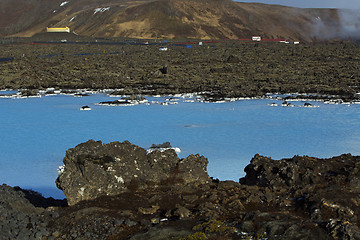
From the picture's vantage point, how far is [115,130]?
61.6 ft

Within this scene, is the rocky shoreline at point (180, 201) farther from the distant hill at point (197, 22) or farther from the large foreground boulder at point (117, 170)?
the distant hill at point (197, 22)

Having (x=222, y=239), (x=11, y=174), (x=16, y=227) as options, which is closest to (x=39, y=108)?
(x=11, y=174)

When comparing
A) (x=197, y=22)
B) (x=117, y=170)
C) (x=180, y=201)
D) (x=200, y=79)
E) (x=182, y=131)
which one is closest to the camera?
(x=180, y=201)

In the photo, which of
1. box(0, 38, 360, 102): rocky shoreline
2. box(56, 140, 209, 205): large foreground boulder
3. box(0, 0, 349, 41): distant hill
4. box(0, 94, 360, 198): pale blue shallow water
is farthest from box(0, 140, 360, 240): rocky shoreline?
box(0, 0, 349, 41): distant hill

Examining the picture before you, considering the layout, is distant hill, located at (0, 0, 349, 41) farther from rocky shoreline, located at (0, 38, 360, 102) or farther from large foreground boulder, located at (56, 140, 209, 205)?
large foreground boulder, located at (56, 140, 209, 205)

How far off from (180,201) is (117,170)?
1.56 metres

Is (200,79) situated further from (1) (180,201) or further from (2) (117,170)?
(1) (180,201)

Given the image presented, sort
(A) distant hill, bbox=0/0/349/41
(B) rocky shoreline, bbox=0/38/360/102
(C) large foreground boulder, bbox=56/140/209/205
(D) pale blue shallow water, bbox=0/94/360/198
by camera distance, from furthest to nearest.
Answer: (A) distant hill, bbox=0/0/349/41 < (B) rocky shoreline, bbox=0/38/360/102 < (D) pale blue shallow water, bbox=0/94/360/198 < (C) large foreground boulder, bbox=56/140/209/205

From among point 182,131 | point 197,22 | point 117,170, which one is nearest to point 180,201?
point 117,170

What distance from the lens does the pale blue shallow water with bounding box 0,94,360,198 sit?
45.6ft

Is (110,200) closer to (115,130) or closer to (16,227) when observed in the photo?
(16,227)

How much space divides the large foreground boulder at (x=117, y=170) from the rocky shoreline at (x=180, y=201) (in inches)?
0.8

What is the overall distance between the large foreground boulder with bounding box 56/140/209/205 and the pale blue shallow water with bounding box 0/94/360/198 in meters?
2.74

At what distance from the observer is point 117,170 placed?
9039 millimetres
